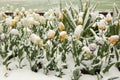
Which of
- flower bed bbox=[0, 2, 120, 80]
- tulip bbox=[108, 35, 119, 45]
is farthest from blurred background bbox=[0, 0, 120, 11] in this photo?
tulip bbox=[108, 35, 119, 45]

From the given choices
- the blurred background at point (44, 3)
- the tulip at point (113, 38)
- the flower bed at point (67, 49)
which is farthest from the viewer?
the blurred background at point (44, 3)

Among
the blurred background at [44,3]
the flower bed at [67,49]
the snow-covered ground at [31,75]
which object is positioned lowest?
the snow-covered ground at [31,75]

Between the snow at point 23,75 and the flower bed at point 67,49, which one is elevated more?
the flower bed at point 67,49

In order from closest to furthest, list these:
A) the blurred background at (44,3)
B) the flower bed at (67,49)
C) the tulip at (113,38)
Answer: the tulip at (113,38) → the flower bed at (67,49) → the blurred background at (44,3)

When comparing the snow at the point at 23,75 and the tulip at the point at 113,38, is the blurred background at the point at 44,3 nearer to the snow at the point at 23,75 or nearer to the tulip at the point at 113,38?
the snow at the point at 23,75

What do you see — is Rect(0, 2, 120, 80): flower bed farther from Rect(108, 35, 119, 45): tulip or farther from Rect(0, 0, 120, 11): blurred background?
Rect(0, 0, 120, 11): blurred background

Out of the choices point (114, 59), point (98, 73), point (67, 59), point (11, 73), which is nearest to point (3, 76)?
point (11, 73)

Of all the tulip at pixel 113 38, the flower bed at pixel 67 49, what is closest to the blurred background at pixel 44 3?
the flower bed at pixel 67 49

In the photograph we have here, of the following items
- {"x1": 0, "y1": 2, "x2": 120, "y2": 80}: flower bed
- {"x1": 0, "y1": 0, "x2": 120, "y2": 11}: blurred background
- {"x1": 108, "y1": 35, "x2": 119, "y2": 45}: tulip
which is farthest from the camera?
{"x1": 0, "y1": 0, "x2": 120, "y2": 11}: blurred background

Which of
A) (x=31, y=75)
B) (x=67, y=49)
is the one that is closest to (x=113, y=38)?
(x=67, y=49)

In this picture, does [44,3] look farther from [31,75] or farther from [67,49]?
[31,75]

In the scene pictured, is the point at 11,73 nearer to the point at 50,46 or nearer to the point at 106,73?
the point at 50,46

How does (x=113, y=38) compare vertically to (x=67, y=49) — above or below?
above

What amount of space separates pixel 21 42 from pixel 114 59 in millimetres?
868
